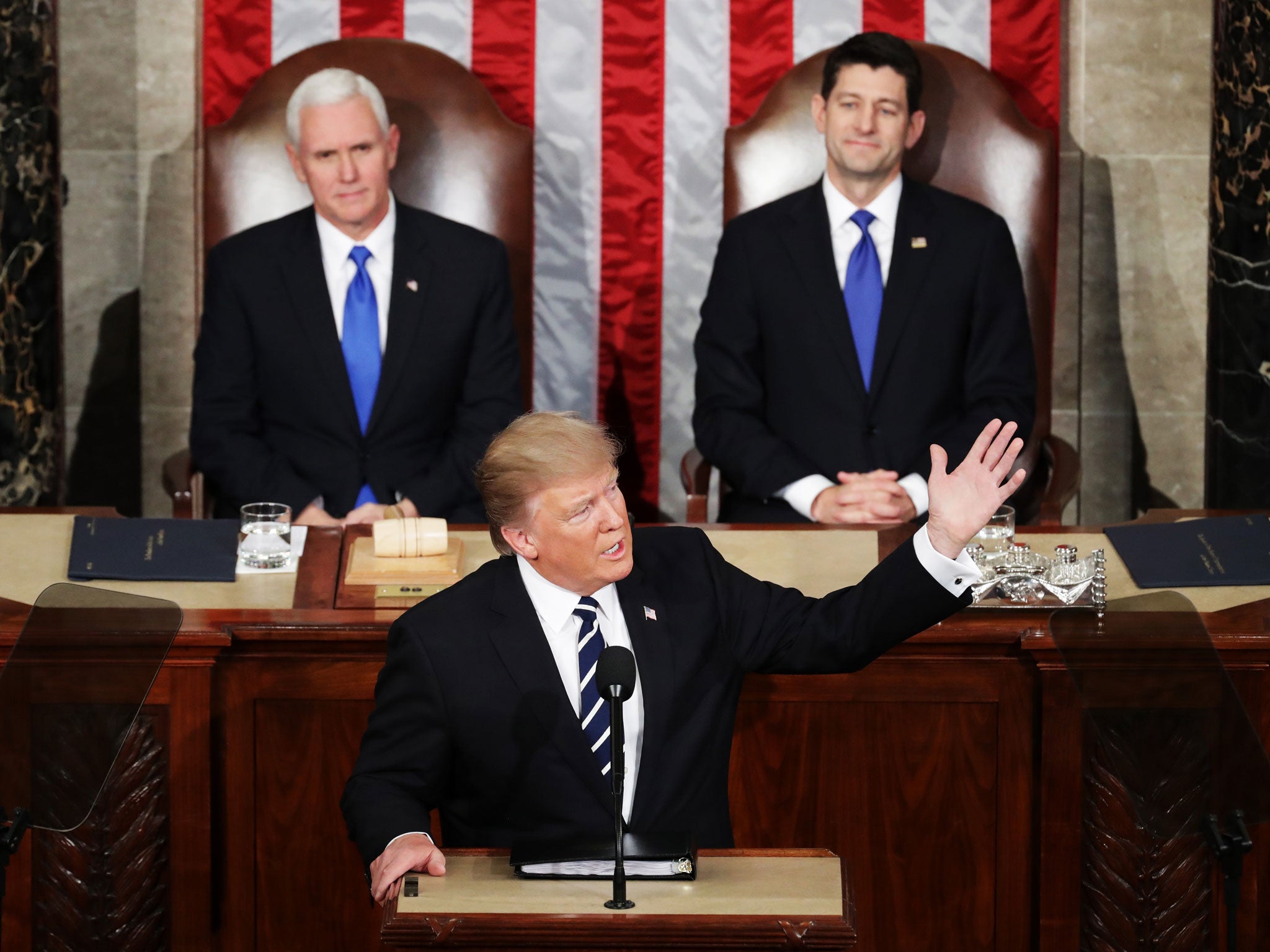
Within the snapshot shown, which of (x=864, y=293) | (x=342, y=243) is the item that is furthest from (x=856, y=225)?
(x=342, y=243)

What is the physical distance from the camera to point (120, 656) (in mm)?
2447

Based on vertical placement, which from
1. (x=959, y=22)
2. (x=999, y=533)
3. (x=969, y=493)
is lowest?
(x=999, y=533)

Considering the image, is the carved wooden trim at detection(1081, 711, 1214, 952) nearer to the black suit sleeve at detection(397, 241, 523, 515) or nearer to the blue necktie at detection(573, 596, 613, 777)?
the blue necktie at detection(573, 596, 613, 777)

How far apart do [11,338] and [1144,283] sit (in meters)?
3.16

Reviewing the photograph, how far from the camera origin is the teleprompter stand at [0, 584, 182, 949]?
231cm

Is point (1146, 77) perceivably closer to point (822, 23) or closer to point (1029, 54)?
point (1029, 54)

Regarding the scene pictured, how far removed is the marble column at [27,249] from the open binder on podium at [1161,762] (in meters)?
2.92

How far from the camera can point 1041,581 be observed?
3.07 metres

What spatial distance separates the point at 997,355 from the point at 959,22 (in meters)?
1.12

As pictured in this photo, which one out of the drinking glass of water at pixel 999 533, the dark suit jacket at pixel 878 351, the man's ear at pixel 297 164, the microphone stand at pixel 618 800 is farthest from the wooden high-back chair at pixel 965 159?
the microphone stand at pixel 618 800

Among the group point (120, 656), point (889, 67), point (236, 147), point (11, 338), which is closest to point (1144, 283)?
point (889, 67)

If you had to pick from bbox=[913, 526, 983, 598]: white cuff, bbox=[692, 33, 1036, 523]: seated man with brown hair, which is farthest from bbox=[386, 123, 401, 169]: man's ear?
bbox=[913, 526, 983, 598]: white cuff

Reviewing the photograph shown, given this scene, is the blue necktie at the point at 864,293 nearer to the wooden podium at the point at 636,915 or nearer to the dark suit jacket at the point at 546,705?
the dark suit jacket at the point at 546,705

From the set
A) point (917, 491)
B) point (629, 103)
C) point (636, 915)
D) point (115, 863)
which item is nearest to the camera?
point (636, 915)
